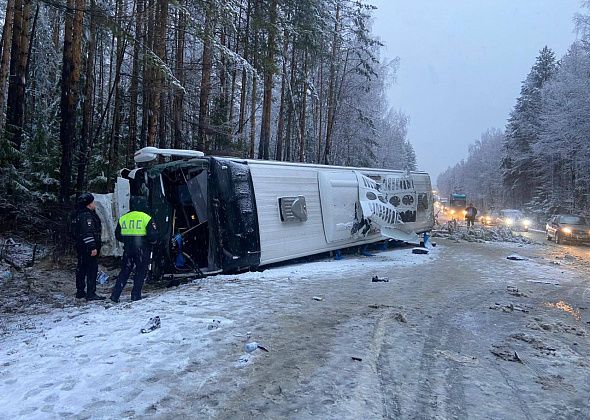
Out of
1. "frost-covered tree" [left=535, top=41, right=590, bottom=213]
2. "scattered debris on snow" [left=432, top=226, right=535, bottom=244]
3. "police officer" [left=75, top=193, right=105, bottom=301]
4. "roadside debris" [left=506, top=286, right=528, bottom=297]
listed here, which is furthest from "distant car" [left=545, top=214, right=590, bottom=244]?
"police officer" [left=75, top=193, right=105, bottom=301]

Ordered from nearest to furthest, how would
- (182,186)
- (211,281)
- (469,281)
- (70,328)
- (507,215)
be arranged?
1. (70,328)
2. (211,281)
3. (182,186)
4. (469,281)
5. (507,215)

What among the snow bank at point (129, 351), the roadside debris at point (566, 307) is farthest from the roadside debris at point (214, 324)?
the roadside debris at point (566, 307)

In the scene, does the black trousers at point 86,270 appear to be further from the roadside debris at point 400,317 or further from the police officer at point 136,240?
the roadside debris at point 400,317

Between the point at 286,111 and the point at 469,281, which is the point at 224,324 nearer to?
the point at 469,281

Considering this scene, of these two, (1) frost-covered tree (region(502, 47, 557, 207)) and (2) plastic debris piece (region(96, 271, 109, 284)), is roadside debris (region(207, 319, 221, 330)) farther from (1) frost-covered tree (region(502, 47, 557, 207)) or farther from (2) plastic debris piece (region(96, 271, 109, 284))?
(1) frost-covered tree (region(502, 47, 557, 207))

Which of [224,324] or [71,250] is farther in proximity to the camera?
[71,250]

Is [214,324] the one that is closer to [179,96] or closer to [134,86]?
[179,96]

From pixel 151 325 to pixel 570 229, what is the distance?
22.1 meters

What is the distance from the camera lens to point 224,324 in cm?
512

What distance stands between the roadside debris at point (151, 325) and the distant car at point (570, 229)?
21.8 m

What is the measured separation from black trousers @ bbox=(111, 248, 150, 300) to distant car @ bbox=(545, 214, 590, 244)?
21064mm

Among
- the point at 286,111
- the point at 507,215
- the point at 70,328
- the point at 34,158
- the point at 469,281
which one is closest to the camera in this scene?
the point at 70,328

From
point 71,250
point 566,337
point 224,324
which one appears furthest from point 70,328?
point 566,337

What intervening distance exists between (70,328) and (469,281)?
7676mm
